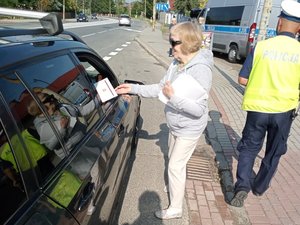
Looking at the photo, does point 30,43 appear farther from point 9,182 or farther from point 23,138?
point 9,182

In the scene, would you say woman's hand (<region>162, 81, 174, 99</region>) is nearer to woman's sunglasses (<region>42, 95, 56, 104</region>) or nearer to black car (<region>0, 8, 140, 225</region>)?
black car (<region>0, 8, 140, 225</region>)

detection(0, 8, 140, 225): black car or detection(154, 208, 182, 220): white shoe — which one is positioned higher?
detection(0, 8, 140, 225): black car

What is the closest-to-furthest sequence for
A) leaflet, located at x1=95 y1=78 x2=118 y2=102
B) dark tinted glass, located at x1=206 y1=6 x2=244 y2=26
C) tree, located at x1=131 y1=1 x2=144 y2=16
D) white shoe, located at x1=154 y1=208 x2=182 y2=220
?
leaflet, located at x1=95 y1=78 x2=118 y2=102 → white shoe, located at x1=154 y1=208 x2=182 y2=220 → dark tinted glass, located at x1=206 y1=6 x2=244 y2=26 → tree, located at x1=131 y1=1 x2=144 y2=16

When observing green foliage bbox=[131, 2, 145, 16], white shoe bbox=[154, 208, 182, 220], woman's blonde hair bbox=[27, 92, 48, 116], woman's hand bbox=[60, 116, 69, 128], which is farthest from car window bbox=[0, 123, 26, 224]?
green foliage bbox=[131, 2, 145, 16]

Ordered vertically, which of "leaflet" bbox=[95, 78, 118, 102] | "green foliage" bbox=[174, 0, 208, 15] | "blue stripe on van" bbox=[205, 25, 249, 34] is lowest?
"green foliage" bbox=[174, 0, 208, 15]

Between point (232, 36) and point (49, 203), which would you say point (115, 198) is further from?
point (232, 36)

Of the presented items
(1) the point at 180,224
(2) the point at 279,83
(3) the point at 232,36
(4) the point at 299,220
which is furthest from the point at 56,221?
(3) the point at 232,36

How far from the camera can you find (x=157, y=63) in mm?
12664

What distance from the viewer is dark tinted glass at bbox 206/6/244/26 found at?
12154 millimetres

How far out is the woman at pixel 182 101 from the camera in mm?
2271

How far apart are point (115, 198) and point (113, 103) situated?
89cm

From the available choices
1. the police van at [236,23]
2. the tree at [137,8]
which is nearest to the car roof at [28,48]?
the police van at [236,23]

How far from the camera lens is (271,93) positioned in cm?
277

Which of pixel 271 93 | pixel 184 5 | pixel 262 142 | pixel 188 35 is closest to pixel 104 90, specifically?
pixel 188 35
